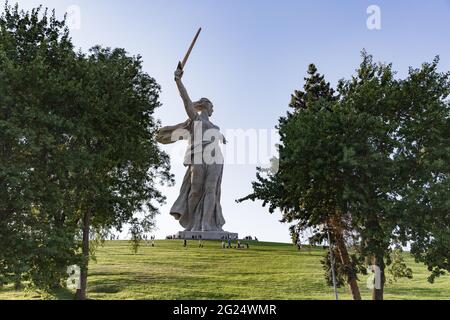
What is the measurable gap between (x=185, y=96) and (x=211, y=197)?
7321 mm

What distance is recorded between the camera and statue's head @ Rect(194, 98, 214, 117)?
3638cm

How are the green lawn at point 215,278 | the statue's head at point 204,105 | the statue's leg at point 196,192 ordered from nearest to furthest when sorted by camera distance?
the green lawn at point 215,278 < the statue's leg at point 196,192 < the statue's head at point 204,105

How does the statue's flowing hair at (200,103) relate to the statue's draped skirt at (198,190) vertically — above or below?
above

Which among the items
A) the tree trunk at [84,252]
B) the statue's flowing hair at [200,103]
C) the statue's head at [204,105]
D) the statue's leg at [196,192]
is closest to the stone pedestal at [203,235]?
the statue's leg at [196,192]

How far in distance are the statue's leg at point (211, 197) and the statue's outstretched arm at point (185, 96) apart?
399 cm

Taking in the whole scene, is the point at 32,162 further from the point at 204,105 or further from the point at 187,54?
the point at 204,105

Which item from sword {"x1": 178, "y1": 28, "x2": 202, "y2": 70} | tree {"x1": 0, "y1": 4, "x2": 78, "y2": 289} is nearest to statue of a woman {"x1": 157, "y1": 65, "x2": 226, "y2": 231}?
sword {"x1": 178, "y1": 28, "x2": 202, "y2": 70}

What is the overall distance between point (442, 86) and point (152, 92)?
17.0 m

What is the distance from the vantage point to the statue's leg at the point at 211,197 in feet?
113

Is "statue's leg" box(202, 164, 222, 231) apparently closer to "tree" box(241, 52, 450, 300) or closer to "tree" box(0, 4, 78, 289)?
"tree" box(241, 52, 450, 300)

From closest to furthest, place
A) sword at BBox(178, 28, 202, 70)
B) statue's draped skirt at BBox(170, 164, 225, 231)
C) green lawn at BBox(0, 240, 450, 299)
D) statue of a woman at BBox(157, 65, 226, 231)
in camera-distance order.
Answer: green lawn at BBox(0, 240, 450, 299), sword at BBox(178, 28, 202, 70), statue's draped skirt at BBox(170, 164, 225, 231), statue of a woman at BBox(157, 65, 226, 231)

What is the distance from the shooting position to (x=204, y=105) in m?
36.4

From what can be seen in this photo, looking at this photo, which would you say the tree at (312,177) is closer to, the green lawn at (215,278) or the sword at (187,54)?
the green lawn at (215,278)
